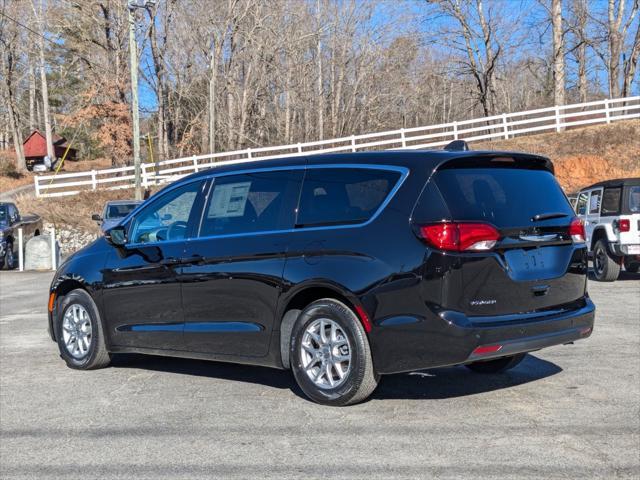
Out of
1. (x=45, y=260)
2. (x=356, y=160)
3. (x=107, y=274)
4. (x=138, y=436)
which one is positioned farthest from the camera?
(x=45, y=260)

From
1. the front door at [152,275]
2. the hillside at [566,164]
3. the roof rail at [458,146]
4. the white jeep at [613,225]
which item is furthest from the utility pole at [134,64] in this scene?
the roof rail at [458,146]

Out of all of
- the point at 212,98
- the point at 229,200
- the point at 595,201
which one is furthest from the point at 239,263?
the point at 212,98

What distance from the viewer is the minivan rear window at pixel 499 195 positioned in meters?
5.60

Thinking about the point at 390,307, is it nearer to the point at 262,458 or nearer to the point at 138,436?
the point at 262,458

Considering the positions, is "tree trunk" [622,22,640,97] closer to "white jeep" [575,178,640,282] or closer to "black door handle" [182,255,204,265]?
"white jeep" [575,178,640,282]

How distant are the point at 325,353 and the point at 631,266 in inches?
478

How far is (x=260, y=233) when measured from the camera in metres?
6.42

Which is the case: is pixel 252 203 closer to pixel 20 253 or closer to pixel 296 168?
pixel 296 168

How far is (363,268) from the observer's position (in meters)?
5.70

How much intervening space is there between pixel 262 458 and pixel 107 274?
3329 millimetres

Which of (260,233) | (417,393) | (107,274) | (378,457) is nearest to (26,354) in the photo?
(107,274)

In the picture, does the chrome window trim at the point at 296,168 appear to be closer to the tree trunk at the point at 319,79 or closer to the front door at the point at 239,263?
the front door at the point at 239,263

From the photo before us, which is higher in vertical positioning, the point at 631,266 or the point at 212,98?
the point at 212,98

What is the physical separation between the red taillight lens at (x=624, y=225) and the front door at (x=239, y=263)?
948 cm
